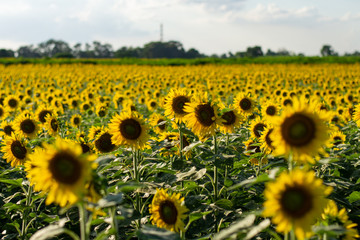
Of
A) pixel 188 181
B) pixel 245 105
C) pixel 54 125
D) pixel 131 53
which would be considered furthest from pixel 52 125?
pixel 131 53

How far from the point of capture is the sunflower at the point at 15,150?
162 inches

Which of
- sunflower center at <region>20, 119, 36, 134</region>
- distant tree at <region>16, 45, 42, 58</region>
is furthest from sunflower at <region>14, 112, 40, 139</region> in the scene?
distant tree at <region>16, 45, 42, 58</region>

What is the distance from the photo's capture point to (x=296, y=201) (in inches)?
71.6

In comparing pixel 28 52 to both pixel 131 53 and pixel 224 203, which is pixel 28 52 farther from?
pixel 224 203

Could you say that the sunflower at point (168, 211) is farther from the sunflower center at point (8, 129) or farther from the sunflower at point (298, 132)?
the sunflower center at point (8, 129)

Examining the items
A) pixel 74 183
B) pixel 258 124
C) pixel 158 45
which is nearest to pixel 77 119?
pixel 258 124

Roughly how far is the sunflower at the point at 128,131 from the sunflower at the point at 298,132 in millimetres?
1687

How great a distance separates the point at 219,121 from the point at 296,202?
1.88 metres

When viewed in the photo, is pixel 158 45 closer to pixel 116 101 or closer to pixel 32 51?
pixel 32 51

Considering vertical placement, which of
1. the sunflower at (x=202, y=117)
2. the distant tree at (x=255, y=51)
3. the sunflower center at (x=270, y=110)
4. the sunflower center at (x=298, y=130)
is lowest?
the sunflower center at (x=270, y=110)

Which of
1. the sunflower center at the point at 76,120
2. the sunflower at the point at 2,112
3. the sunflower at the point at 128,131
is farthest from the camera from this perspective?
the sunflower at the point at 2,112

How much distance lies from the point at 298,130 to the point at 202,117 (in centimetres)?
158

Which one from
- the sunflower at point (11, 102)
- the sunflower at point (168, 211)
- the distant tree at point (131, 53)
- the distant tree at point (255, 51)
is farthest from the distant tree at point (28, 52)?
the sunflower at point (168, 211)

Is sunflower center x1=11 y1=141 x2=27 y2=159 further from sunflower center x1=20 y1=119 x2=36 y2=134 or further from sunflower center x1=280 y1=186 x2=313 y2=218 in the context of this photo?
sunflower center x1=280 y1=186 x2=313 y2=218
